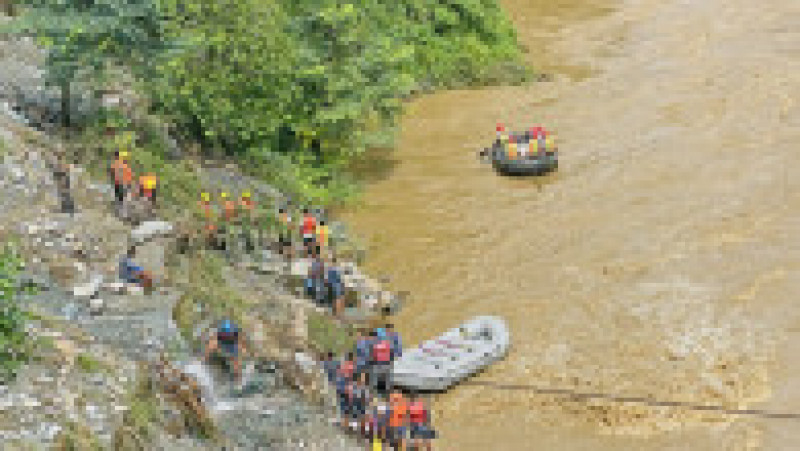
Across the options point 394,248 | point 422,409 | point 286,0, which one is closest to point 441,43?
point 286,0

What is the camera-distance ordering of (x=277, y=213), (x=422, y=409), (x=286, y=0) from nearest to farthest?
(x=422, y=409)
(x=277, y=213)
(x=286, y=0)

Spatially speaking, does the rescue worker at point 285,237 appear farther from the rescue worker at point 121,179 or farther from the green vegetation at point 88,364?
the green vegetation at point 88,364

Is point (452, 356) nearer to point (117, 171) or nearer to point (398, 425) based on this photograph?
point (398, 425)

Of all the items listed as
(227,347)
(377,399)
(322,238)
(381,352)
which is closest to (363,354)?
(381,352)

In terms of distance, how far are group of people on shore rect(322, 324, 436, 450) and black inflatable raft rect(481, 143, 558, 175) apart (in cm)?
865

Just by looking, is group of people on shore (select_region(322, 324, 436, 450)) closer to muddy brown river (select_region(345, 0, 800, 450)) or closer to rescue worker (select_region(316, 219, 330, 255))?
muddy brown river (select_region(345, 0, 800, 450))

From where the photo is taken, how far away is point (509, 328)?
1845 cm

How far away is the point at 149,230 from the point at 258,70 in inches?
263

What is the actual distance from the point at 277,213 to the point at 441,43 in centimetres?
1468

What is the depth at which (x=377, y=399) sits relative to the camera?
16.2 meters

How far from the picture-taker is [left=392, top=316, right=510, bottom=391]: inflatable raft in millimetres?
16656

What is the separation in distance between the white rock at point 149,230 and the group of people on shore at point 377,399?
3919 millimetres

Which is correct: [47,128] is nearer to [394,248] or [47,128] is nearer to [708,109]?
[394,248]

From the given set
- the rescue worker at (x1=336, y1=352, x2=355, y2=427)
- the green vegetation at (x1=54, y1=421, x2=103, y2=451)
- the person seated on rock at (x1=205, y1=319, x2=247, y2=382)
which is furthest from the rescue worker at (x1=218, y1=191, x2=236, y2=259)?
the green vegetation at (x1=54, y1=421, x2=103, y2=451)
